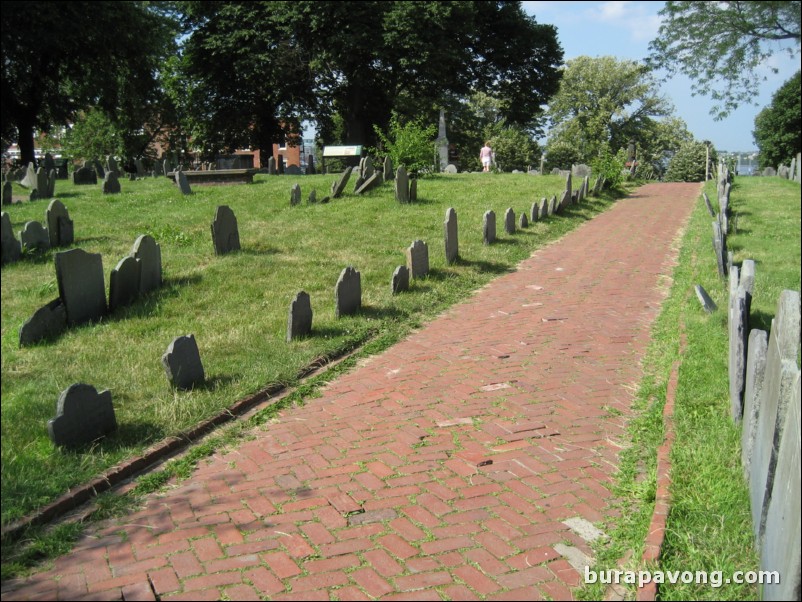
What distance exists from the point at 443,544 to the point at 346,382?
297 centimetres

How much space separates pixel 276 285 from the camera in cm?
961

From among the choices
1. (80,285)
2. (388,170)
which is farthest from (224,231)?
(388,170)

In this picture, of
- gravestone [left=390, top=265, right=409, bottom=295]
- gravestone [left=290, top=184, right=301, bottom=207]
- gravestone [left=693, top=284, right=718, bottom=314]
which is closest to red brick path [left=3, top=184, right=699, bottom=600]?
gravestone [left=693, top=284, right=718, bottom=314]

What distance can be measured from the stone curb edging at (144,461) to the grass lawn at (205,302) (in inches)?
2.7

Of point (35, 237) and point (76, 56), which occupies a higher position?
point (76, 56)

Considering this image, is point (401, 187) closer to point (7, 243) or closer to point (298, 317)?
point (298, 317)

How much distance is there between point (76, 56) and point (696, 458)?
4.72m

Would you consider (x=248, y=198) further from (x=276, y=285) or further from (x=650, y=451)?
(x=650, y=451)

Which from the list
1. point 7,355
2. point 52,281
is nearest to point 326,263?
point 52,281

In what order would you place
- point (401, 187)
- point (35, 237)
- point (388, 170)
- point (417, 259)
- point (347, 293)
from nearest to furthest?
point (35, 237) → point (347, 293) → point (417, 259) → point (401, 187) → point (388, 170)

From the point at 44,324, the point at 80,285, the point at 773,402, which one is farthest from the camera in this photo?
the point at 80,285

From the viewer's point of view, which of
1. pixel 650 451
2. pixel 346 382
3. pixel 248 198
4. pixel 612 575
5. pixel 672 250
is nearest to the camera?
pixel 612 575

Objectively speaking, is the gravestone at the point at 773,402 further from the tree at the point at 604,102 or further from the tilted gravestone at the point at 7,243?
the tree at the point at 604,102

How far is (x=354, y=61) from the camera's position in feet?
110
